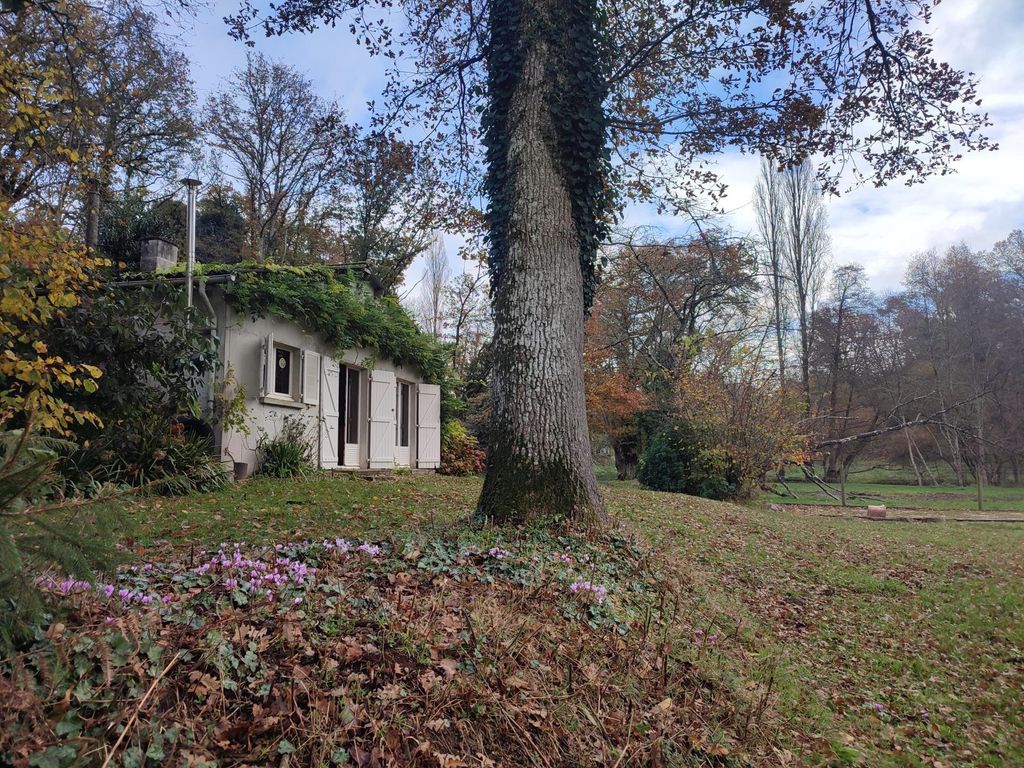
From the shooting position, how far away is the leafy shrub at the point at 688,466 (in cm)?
1402

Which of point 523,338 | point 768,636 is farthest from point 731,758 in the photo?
point 523,338

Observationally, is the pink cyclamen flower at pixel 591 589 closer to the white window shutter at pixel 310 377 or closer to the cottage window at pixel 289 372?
the cottage window at pixel 289 372

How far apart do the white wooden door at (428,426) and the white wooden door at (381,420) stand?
1.25m

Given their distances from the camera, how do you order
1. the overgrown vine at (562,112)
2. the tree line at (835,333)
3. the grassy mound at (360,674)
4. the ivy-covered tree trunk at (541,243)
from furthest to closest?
the tree line at (835,333)
the overgrown vine at (562,112)
the ivy-covered tree trunk at (541,243)
the grassy mound at (360,674)

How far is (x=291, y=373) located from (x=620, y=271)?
1301 cm

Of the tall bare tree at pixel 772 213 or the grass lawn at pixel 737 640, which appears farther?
the tall bare tree at pixel 772 213

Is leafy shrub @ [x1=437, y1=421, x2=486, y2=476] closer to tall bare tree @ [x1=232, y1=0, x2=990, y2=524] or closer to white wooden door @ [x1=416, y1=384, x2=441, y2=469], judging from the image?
white wooden door @ [x1=416, y1=384, x2=441, y2=469]

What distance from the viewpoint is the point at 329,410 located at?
475 inches

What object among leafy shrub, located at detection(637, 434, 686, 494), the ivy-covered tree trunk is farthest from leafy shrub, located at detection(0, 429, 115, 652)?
leafy shrub, located at detection(637, 434, 686, 494)

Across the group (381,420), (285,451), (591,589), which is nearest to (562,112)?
(591,589)

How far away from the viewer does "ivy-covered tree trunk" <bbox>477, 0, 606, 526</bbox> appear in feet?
17.2

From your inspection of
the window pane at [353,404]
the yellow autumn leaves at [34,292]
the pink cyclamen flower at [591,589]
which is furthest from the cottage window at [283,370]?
the pink cyclamen flower at [591,589]

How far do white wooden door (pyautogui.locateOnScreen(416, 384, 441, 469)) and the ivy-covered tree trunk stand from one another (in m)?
9.24

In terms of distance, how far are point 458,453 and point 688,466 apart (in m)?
5.73
